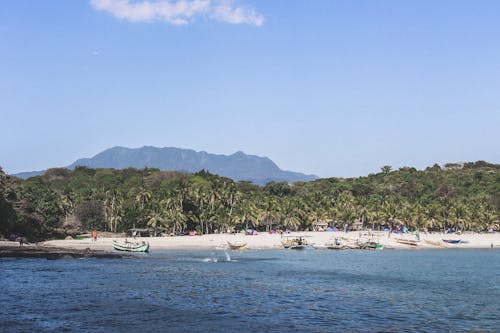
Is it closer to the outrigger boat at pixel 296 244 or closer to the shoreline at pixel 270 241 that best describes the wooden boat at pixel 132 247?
the shoreline at pixel 270 241

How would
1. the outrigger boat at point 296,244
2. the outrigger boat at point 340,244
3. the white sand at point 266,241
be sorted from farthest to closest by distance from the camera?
the outrigger boat at point 340,244, the outrigger boat at point 296,244, the white sand at point 266,241

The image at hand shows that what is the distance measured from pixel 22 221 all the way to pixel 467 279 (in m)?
60.3

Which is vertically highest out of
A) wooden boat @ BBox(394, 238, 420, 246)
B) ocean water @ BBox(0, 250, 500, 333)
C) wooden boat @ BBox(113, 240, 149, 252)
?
wooden boat @ BBox(394, 238, 420, 246)

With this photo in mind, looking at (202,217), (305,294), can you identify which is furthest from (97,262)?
(202,217)

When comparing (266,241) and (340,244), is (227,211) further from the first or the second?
(340,244)

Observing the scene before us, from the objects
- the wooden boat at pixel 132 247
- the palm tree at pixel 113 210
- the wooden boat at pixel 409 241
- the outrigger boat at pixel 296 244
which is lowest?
the wooden boat at pixel 132 247

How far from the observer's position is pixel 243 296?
42.6 metres

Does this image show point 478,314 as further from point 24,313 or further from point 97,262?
point 97,262

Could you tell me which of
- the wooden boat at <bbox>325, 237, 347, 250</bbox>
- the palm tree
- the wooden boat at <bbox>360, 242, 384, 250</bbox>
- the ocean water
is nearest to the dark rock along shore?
the ocean water

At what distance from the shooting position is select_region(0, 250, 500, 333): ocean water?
105 feet

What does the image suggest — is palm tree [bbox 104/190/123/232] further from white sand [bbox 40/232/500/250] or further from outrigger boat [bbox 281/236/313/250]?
outrigger boat [bbox 281/236/313/250]

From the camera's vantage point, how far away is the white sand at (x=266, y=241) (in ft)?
322

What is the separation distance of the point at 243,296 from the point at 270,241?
65.0 m

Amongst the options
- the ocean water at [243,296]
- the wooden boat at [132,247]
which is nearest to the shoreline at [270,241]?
the wooden boat at [132,247]
